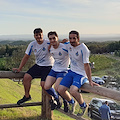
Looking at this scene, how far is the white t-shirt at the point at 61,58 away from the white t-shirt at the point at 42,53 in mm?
271

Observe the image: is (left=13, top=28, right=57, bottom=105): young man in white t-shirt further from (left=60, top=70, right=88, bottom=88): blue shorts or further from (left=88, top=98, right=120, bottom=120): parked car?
(left=88, top=98, right=120, bottom=120): parked car

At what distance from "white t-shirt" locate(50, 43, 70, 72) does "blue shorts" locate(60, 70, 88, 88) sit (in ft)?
1.01

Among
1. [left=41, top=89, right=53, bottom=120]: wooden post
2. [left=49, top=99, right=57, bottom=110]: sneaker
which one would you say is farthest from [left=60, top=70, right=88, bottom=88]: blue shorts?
[left=41, top=89, right=53, bottom=120]: wooden post

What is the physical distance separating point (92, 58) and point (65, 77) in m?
62.4

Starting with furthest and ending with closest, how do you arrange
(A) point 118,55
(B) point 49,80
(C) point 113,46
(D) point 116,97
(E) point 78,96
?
(C) point 113,46
(A) point 118,55
(B) point 49,80
(E) point 78,96
(D) point 116,97

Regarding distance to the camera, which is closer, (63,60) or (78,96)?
(78,96)

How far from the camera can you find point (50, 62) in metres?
4.73

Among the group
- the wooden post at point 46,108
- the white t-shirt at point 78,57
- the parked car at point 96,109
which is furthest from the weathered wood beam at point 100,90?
the parked car at point 96,109

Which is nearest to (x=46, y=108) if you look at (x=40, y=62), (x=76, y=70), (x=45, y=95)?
(x=45, y=95)

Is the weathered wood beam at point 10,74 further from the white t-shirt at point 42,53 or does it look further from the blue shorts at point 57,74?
the blue shorts at point 57,74

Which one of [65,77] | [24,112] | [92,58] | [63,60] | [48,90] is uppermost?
[63,60]

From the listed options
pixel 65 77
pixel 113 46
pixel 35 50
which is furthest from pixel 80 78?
pixel 113 46

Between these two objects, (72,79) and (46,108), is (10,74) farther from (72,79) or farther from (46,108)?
(72,79)

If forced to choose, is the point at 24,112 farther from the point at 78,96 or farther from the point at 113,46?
the point at 113,46
